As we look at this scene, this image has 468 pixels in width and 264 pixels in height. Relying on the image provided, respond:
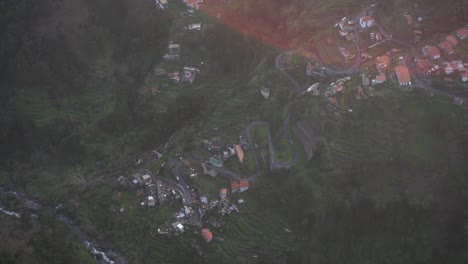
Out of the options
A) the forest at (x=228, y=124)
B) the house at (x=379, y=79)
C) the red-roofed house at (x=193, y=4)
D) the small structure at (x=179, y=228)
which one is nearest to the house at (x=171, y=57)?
the forest at (x=228, y=124)

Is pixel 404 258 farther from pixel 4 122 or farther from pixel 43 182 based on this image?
pixel 4 122

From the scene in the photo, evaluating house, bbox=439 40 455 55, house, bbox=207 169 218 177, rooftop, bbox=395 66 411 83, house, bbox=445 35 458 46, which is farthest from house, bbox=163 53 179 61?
house, bbox=445 35 458 46

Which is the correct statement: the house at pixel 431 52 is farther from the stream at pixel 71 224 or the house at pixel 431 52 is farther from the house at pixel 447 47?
the stream at pixel 71 224

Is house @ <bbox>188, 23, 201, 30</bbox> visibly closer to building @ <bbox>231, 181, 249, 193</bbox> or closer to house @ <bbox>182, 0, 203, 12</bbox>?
house @ <bbox>182, 0, 203, 12</bbox>

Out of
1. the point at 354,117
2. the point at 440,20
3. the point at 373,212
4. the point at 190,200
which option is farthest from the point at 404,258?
the point at 440,20

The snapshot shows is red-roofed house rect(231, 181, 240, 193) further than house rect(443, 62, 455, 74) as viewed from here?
Yes
